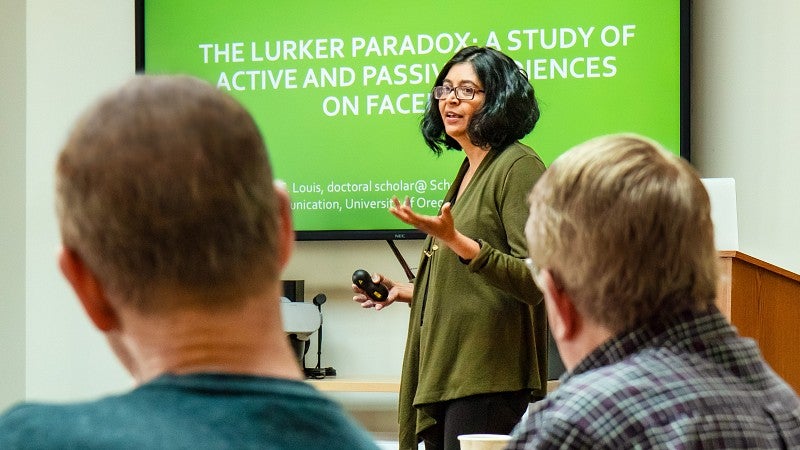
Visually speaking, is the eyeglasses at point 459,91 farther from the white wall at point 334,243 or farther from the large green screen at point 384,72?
the white wall at point 334,243

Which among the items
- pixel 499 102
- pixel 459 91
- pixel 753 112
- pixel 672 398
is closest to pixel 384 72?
pixel 753 112

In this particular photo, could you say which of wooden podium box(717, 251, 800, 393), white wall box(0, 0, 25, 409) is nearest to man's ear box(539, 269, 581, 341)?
wooden podium box(717, 251, 800, 393)

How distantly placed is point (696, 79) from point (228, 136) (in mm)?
3546

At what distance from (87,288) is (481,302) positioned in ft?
5.91

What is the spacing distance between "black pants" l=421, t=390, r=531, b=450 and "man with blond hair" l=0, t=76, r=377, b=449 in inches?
66.8

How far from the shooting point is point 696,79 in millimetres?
4012

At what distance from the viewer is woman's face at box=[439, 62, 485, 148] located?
2701 millimetres

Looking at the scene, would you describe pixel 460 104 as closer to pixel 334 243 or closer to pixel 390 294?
pixel 390 294

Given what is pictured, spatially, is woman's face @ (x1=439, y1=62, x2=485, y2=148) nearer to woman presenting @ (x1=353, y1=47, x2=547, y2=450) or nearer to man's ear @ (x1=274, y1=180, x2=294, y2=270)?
woman presenting @ (x1=353, y1=47, x2=547, y2=450)

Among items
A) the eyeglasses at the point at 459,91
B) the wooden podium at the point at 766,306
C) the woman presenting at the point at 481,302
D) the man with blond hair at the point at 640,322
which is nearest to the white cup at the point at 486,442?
the man with blond hair at the point at 640,322

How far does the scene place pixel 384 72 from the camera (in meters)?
4.20

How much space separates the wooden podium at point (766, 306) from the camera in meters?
2.82

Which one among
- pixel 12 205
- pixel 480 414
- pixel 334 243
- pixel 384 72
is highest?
pixel 384 72

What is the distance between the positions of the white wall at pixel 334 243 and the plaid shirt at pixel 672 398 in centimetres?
289
